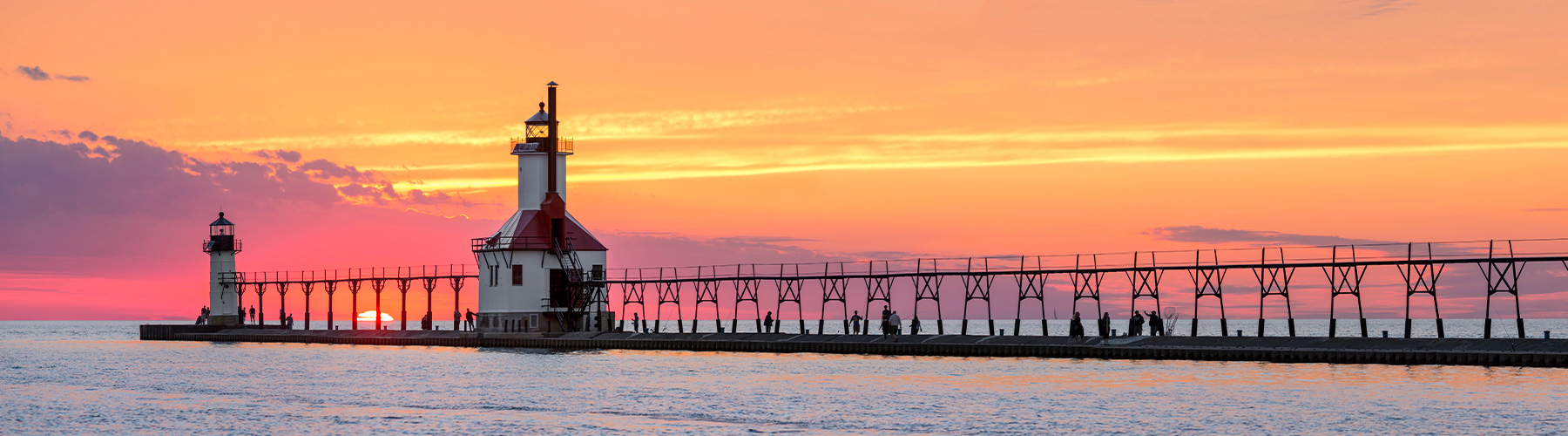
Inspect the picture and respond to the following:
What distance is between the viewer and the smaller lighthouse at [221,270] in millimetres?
99312

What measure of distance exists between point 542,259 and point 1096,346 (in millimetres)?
34171

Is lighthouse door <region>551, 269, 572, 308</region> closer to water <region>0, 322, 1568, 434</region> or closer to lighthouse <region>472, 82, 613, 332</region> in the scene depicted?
lighthouse <region>472, 82, 613, 332</region>

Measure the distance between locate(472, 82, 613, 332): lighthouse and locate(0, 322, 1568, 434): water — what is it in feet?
57.7

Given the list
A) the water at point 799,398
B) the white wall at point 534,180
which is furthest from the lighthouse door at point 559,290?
the water at point 799,398

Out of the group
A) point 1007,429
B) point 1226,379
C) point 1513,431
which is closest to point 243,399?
point 1007,429

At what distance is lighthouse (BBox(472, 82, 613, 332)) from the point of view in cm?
8062

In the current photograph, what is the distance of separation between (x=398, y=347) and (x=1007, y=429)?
5833 centimetres

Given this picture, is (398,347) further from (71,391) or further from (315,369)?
(71,391)

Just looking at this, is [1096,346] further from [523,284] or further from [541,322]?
[523,284]

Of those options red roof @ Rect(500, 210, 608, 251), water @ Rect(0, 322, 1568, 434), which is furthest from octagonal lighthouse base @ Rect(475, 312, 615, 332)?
water @ Rect(0, 322, 1568, 434)

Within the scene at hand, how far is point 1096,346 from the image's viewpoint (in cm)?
5809

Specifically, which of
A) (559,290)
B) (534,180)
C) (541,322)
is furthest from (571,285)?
(534,180)

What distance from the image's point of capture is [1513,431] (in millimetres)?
32219

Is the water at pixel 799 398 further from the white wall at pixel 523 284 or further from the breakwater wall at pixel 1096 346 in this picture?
the white wall at pixel 523 284
